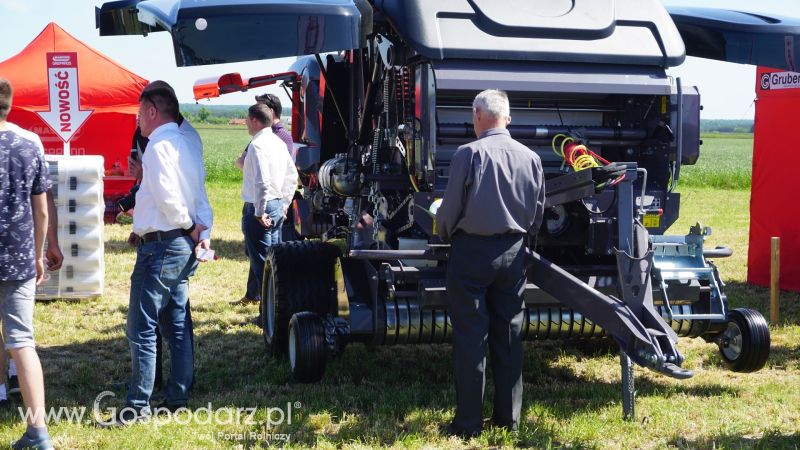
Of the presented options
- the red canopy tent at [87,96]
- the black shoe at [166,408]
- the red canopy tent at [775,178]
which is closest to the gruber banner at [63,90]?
the red canopy tent at [87,96]

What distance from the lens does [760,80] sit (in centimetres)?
948

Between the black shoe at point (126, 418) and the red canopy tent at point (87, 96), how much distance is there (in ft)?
37.2

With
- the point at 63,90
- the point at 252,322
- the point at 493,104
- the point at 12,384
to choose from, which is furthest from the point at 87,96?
the point at 493,104

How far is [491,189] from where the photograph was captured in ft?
14.3

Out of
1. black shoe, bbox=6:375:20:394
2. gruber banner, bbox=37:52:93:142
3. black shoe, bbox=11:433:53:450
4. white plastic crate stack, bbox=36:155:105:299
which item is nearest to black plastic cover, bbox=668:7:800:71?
black shoe, bbox=11:433:53:450

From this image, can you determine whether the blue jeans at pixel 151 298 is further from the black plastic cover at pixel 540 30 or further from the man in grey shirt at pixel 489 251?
the black plastic cover at pixel 540 30

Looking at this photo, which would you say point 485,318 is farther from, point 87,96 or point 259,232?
point 87,96

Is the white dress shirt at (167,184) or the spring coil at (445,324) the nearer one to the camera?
the white dress shirt at (167,184)

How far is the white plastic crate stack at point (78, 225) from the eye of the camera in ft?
26.2

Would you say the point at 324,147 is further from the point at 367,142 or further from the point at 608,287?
the point at 608,287

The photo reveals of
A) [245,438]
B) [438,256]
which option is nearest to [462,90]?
[438,256]

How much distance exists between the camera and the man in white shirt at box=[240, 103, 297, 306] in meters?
7.21

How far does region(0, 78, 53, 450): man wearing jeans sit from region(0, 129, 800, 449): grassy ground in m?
0.38

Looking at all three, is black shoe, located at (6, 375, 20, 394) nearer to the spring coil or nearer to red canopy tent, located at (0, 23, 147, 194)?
the spring coil
